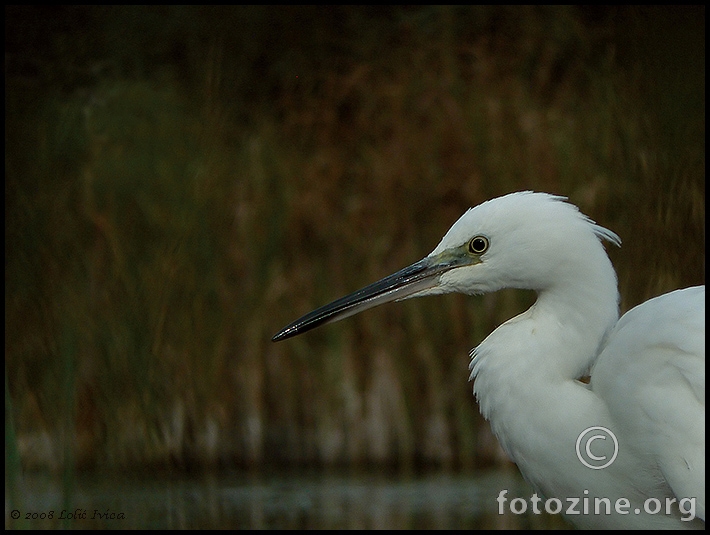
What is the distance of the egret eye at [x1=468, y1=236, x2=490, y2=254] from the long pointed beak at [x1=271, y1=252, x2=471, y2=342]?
3cm

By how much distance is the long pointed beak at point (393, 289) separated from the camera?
2.26 m

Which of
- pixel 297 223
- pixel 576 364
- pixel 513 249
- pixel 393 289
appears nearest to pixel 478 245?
pixel 513 249

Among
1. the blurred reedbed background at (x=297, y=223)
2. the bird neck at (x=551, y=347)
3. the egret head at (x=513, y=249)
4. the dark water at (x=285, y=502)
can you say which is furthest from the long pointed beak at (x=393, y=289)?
the blurred reedbed background at (x=297, y=223)

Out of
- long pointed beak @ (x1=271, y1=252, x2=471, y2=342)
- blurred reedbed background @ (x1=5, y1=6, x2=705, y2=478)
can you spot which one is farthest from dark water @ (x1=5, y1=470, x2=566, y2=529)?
long pointed beak @ (x1=271, y1=252, x2=471, y2=342)

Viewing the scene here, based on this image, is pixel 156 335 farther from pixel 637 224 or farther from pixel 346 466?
pixel 637 224

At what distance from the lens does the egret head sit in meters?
2.12

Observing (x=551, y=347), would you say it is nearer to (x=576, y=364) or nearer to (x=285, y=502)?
(x=576, y=364)

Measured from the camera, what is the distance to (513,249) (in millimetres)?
2152

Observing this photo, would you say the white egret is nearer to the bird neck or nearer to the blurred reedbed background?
the bird neck

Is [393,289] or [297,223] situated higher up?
[297,223]

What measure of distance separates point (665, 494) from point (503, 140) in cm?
256

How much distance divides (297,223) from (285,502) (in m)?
1.26

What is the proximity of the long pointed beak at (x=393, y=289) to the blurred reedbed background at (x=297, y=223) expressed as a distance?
183 cm

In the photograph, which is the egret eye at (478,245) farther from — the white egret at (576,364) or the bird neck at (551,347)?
the bird neck at (551,347)
